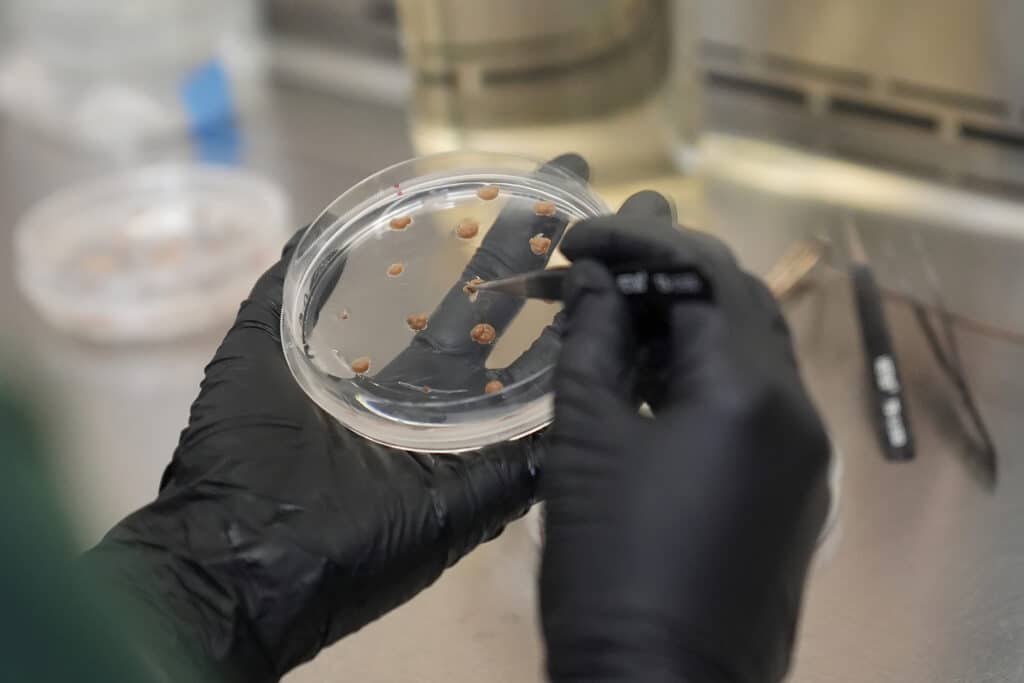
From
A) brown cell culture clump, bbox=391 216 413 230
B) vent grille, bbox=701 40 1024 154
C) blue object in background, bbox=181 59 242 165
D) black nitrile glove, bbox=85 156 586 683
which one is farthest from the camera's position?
blue object in background, bbox=181 59 242 165

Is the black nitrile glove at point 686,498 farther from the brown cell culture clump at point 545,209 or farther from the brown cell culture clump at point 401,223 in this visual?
the brown cell culture clump at point 401,223

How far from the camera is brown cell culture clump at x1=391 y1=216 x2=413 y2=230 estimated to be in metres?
0.87

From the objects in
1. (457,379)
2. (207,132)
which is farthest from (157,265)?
(457,379)

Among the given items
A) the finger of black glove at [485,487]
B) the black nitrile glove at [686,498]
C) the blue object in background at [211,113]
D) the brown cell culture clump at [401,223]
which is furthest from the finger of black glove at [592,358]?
the blue object in background at [211,113]

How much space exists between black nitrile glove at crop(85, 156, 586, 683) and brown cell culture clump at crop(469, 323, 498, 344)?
43mm

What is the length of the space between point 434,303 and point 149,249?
557 mm

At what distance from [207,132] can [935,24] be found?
951 mm

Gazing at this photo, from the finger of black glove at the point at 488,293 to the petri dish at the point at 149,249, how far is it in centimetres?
40

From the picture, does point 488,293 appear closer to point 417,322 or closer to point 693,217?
point 417,322

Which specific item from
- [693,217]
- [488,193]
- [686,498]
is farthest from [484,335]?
[693,217]

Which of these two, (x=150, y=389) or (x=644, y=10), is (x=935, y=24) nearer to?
(x=644, y=10)

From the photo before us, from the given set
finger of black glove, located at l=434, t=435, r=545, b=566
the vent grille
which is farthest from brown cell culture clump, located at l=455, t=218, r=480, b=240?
the vent grille

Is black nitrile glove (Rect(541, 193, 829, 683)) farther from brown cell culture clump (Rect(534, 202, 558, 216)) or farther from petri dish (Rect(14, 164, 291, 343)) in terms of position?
petri dish (Rect(14, 164, 291, 343))

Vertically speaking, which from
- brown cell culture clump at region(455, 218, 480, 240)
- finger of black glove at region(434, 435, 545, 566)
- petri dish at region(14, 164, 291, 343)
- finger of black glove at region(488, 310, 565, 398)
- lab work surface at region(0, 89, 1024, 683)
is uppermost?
brown cell culture clump at region(455, 218, 480, 240)
